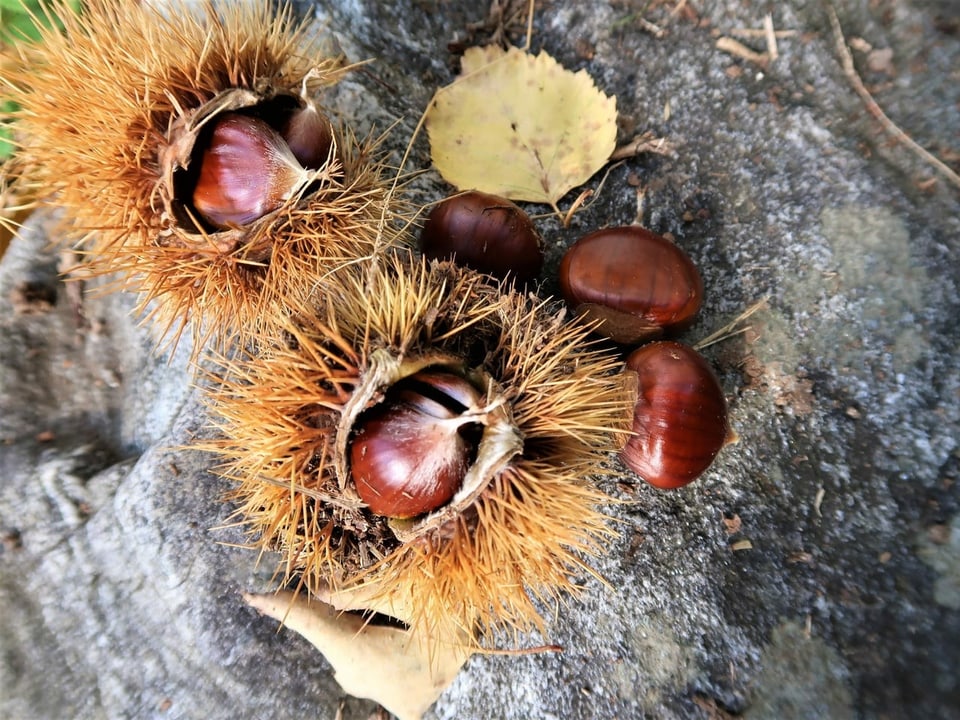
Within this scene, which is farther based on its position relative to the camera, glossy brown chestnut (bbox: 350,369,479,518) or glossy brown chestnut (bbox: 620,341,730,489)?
glossy brown chestnut (bbox: 620,341,730,489)

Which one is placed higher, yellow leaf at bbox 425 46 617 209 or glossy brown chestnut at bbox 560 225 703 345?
yellow leaf at bbox 425 46 617 209

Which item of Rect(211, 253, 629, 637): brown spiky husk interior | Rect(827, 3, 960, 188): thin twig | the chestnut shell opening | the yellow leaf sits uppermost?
Rect(827, 3, 960, 188): thin twig

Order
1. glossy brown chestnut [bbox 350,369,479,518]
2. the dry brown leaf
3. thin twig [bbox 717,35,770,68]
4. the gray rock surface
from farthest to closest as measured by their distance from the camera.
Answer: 1. thin twig [bbox 717,35,770,68]
2. the dry brown leaf
3. the gray rock surface
4. glossy brown chestnut [bbox 350,369,479,518]

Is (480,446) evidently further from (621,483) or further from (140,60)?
(140,60)

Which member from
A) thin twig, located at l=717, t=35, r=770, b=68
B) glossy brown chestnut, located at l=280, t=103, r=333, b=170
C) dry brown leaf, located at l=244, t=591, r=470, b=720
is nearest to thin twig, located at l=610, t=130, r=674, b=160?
thin twig, located at l=717, t=35, r=770, b=68

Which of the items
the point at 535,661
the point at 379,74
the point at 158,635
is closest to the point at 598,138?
→ the point at 379,74

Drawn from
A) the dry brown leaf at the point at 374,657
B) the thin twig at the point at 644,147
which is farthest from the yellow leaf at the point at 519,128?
the dry brown leaf at the point at 374,657

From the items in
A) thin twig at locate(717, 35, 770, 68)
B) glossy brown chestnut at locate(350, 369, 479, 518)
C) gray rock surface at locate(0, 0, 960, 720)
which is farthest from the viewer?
thin twig at locate(717, 35, 770, 68)

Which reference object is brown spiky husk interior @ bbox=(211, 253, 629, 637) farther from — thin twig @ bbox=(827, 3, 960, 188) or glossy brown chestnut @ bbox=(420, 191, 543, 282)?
thin twig @ bbox=(827, 3, 960, 188)
